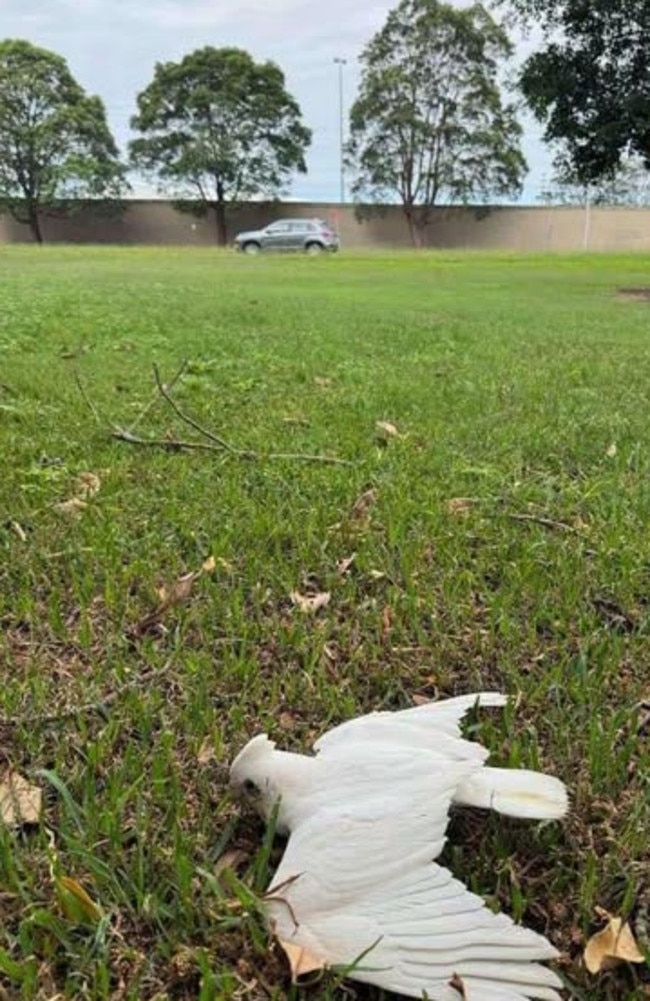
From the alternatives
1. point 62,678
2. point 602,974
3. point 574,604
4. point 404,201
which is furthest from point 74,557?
point 404,201

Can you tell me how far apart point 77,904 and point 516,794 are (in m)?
0.56

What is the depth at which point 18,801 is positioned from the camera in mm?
1246

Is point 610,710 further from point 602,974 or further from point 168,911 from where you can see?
point 168,911

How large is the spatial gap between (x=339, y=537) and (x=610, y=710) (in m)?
0.86

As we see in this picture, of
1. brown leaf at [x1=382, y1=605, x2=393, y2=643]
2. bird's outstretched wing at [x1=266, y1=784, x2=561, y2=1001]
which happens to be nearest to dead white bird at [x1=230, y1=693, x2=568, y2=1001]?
bird's outstretched wing at [x1=266, y1=784, x2=561, y2=1001]

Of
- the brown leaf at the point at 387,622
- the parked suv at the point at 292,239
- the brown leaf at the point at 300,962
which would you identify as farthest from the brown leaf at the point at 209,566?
the parked suv at the point at 292,239

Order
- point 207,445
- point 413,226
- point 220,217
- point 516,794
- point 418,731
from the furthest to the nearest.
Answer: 1. point 220,217
2. point 413,226
3. point 207,445
4. point 418,731
5. point 516,794

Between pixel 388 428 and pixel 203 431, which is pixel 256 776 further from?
pixel 388 428

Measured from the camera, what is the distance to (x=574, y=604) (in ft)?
6.09

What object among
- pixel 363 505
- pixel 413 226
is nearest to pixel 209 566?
pixel 363 505

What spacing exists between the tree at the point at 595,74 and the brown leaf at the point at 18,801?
1398 centimetres

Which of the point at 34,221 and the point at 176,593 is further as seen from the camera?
the point at 34,221

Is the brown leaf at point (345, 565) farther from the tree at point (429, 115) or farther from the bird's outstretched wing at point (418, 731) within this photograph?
the tree at point (429, 115)

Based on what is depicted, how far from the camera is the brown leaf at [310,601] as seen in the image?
6.06 ft
